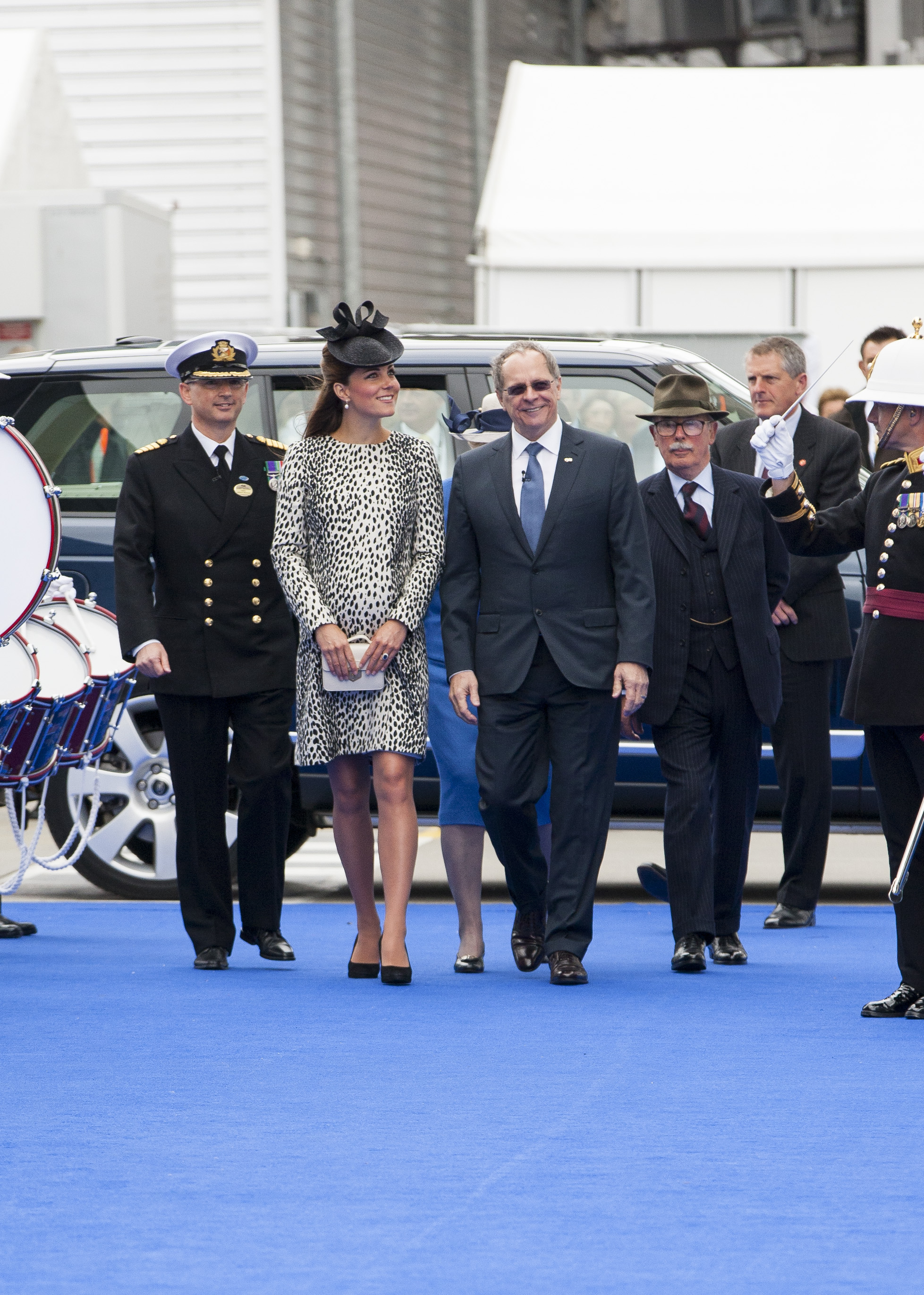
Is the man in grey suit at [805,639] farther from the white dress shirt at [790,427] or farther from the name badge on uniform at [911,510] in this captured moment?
the name badge on uniform at [911,510]

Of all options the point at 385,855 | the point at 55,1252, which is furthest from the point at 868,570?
the point at 55,1252

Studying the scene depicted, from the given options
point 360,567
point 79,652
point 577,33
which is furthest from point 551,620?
point 577,33

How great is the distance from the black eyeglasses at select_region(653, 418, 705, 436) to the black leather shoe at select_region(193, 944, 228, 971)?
2.16 metres

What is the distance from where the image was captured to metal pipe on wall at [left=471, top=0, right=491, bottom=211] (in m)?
22.7

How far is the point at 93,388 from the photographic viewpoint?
8469 mm

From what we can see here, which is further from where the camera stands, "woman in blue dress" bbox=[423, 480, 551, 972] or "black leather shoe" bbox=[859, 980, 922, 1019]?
"woman in blue dress" bbox=[423, 480, 551, 972]

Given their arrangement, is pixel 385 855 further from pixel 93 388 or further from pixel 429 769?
pixel 93 388

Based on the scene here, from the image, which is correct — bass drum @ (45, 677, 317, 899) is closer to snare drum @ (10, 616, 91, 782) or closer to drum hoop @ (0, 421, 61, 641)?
snare drum @ (10, 616, 91, 782)

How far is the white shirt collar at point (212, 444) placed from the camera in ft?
22.3

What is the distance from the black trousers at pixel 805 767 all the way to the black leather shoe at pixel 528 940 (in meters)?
1.32

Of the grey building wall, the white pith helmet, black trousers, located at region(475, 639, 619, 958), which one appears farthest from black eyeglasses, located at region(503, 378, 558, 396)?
the grey building wall

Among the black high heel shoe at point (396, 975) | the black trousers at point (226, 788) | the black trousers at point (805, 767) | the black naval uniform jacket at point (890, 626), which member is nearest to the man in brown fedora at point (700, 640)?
the black naval uniform jacket at point (890, 626)

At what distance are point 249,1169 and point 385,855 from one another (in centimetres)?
209

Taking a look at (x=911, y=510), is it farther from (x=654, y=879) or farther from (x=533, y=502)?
(x=654, y=879)
